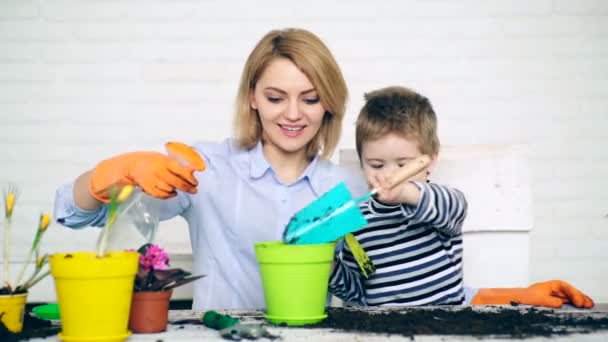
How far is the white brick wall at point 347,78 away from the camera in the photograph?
Answer: 107 inches

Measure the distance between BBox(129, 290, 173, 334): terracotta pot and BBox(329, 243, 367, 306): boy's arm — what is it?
59 cm

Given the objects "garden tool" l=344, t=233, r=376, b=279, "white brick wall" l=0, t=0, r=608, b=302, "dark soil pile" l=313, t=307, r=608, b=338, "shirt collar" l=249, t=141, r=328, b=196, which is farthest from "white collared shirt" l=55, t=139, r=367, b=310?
"white brick wall" l=0, t=0, r=608, b=302

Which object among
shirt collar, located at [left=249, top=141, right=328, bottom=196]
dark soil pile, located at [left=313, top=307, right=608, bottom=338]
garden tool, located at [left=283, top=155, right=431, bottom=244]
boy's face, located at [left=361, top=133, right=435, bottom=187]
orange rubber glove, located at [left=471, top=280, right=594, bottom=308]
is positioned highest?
boy's face, located at [left=361, top=133, right=435, bottom=187]

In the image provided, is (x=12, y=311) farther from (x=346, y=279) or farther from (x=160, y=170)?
(x=346, y=279)

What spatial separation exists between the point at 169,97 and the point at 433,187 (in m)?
1.56

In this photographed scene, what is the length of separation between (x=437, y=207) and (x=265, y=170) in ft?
1.55

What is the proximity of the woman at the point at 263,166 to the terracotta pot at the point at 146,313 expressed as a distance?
19.3 inches

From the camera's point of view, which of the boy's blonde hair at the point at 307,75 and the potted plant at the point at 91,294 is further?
the boy's blonde hair at the point at 307,75

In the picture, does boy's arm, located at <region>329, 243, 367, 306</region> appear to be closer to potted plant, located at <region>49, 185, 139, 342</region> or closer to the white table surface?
the white table surface

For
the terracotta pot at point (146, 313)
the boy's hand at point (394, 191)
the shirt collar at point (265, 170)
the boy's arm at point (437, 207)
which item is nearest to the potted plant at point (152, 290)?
the terracotta pot at point (146, 313)

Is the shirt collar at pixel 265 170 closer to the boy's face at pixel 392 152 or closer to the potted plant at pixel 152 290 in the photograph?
the boy's face at pixel 392 152

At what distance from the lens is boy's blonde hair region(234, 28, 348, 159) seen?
A: 1.60m

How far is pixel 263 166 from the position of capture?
1.72 m

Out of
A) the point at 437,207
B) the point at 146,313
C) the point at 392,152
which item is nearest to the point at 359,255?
the point at 437,207
